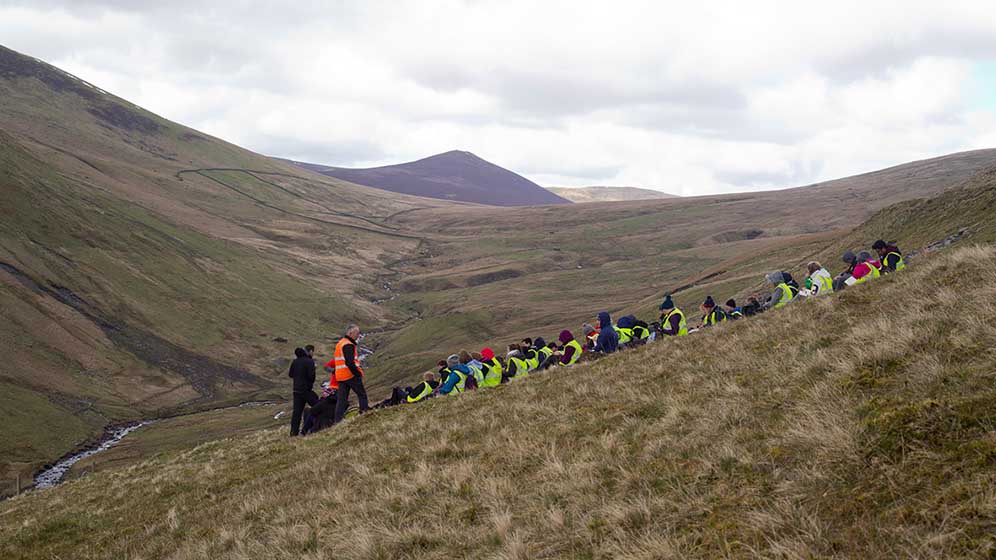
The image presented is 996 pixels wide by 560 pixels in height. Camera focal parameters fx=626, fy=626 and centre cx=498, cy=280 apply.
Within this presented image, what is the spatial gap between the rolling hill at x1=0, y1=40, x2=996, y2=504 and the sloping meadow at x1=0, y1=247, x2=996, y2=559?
43.3 metres

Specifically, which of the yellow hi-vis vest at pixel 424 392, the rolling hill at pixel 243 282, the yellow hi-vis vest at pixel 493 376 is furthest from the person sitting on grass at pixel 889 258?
the rolling hill at pixel 243 282

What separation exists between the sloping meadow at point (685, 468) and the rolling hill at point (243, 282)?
142ft

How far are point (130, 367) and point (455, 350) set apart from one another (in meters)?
44.6

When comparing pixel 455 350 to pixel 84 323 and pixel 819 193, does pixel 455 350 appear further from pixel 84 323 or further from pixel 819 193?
pixel 819 193

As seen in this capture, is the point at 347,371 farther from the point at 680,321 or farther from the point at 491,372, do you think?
the point at 680,321

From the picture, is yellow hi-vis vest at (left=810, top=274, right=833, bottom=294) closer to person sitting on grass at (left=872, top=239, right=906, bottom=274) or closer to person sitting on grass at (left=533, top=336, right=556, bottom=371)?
person sitting on grass at (left=872, top=239, right=906, bottom=274)

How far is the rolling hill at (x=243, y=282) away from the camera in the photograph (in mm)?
71125

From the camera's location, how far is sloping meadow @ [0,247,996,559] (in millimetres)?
5160

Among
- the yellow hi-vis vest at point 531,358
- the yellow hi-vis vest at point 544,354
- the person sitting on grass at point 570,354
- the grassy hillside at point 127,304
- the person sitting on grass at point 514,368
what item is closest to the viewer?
the person sitting on grass at point 570,354

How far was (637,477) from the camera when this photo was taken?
7.12 meters

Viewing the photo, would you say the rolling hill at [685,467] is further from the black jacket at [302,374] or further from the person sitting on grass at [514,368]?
the person sitting on grass at [514,368]

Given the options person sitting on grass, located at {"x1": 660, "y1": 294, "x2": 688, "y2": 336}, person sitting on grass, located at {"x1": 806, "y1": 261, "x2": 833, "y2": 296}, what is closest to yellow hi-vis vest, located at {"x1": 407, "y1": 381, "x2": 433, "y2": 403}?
person sitting on grass, located at {"x1": 660, "y1": 294, "x2": 688, "y2": 336}

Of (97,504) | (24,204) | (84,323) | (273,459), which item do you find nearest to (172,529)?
(273,459)

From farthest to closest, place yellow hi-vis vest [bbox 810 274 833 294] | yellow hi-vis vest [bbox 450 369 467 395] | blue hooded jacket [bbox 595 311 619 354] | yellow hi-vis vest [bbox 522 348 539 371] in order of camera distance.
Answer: yellow hi-vis vest [bbox 522 348 539 371] < blue hooded jacket [bbox 595 311 619 354] < yellow hi-vis vest [bbox 450 369 467 395] < yellow hi-vis vest [bbox 810 274 833 294]
